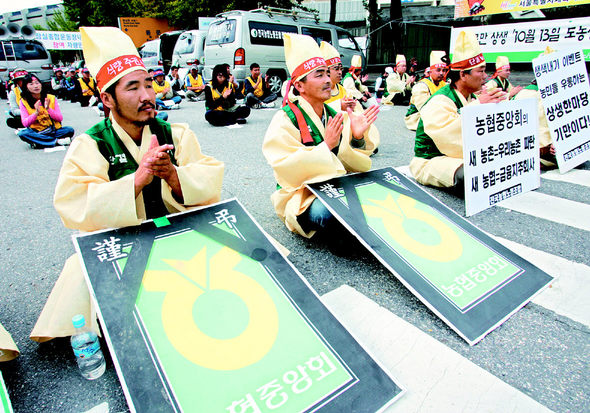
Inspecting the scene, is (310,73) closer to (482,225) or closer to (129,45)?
(129,45)

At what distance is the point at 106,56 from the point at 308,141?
51.7 inches

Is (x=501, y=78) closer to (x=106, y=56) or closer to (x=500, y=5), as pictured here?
(x=500, y=5)

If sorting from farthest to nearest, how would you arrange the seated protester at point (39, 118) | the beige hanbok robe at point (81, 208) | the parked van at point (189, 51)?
the parked van at point (189, 51) < the seated protester at point (39, 118) < the beige hanbok robe at point (81, 208)

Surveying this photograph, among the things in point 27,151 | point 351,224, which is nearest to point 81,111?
point 27,151

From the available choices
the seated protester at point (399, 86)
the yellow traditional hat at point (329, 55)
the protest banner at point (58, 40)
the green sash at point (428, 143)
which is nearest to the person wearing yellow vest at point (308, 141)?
the green sash at point (428, 143)

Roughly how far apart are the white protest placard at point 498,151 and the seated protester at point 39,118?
6550mm

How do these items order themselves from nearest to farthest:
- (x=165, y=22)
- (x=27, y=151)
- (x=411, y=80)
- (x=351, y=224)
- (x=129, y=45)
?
(x=129, y=45), (x=351, y=224), (x=27, y=151), (x=411, y=80), (x=165, y=22)

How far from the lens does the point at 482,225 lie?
2.95 meters

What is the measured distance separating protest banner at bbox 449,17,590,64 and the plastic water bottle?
311 inches

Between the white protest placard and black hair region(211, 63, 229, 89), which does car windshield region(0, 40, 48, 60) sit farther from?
the white protest placard

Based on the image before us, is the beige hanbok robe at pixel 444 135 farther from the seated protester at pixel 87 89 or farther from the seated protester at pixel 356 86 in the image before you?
the seated protester at pixel 87 89

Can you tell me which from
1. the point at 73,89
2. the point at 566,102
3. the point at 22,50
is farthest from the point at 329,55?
the point at 22,50

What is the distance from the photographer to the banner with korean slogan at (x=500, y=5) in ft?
27.1

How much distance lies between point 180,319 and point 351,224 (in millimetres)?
1069
